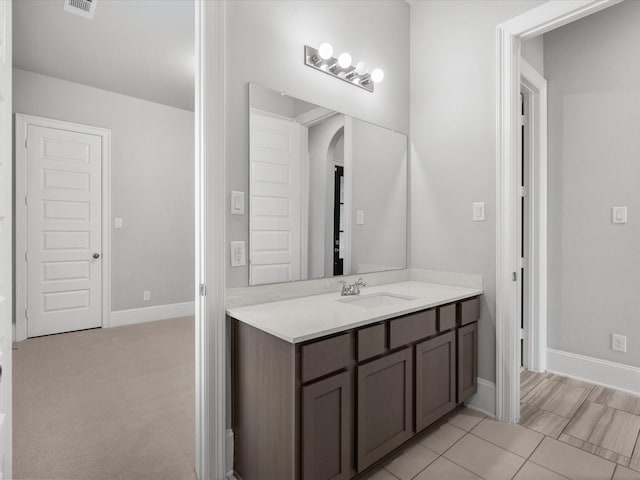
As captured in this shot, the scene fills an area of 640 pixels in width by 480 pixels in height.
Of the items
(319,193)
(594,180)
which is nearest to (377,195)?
(319,193)

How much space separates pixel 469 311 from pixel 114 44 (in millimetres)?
3679

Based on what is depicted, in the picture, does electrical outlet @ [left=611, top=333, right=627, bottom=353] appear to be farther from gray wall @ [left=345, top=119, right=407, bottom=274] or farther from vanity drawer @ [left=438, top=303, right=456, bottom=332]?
gray wall @ [left=345, top=119, right=407, bottom=274]

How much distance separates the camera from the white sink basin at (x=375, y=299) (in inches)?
83.2

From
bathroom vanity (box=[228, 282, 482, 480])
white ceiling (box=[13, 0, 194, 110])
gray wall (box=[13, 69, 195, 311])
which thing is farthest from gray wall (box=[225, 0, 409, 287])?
gray wall (box=[13, 69, 195, 311])

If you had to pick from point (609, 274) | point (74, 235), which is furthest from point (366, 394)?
point (74, 235)

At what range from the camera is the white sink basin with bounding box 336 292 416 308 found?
2113 millimetres

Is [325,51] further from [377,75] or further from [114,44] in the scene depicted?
[114,44]

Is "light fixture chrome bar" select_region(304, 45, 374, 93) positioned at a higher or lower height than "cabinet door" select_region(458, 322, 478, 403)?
higher

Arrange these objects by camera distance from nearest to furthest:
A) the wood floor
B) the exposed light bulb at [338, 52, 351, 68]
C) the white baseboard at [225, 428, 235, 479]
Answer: the white baseboard at [225, 428, 235, 479] < the wood floor < the exposed light bulb at [338, 52, 351, 68]

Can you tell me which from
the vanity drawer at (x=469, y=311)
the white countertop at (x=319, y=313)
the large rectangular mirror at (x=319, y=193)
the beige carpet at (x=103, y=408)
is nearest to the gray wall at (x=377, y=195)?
the large rectangular mirror at (x=319, y=193)

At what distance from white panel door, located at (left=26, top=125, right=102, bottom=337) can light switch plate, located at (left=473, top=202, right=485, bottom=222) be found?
401 cm

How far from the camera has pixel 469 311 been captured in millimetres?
2234

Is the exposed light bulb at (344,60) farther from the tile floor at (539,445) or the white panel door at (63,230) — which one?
the white panel door at (63,230)

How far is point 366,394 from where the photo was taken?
1.62 m
